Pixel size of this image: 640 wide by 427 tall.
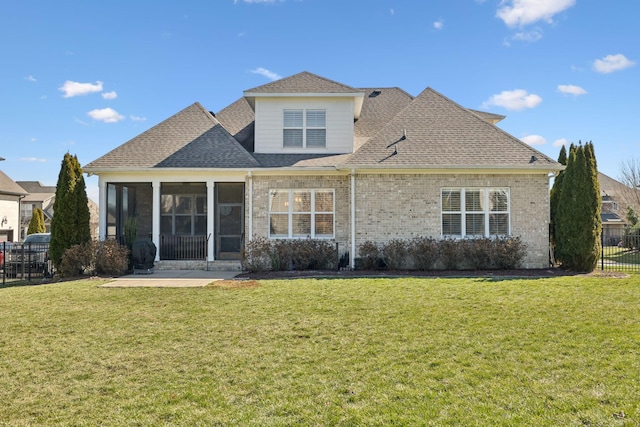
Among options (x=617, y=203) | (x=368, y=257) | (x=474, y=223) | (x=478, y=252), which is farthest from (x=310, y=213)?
(x=617, y=203)

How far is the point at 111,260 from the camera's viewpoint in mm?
13469

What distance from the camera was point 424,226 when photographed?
14.1 m

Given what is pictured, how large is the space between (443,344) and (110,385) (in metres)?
4.14

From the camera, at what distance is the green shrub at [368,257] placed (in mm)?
13773

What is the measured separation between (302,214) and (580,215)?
355 inches

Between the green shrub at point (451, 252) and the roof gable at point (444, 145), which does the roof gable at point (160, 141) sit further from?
the green shrub at point (451, 252)

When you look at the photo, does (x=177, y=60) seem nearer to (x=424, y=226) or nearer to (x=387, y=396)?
(x=424, y=226)

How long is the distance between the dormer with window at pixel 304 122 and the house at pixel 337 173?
4 centimetres

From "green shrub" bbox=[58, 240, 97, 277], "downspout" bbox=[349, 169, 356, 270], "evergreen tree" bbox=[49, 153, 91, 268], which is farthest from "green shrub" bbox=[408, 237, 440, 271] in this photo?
"evergreen tree" bbox=[49, 153, 91, 268]

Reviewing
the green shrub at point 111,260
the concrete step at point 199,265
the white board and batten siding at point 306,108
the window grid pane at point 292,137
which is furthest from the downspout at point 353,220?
the green shrub at point 111,260

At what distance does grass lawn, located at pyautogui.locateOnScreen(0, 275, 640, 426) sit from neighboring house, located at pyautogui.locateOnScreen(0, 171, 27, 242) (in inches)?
976

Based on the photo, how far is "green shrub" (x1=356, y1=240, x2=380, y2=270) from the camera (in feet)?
45.2

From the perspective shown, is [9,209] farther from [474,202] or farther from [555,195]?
[555,195]

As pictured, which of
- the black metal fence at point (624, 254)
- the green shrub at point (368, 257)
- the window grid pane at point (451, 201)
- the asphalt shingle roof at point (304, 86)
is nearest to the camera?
the green shrub at point (368, 257)
